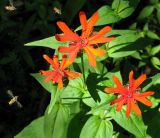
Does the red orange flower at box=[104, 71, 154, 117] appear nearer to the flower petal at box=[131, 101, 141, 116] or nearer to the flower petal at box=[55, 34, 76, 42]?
the flower petal at box=[131, 101, 141, 116]

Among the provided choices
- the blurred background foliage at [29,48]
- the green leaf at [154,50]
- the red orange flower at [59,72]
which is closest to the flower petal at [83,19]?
the red orange flower at [59,72]

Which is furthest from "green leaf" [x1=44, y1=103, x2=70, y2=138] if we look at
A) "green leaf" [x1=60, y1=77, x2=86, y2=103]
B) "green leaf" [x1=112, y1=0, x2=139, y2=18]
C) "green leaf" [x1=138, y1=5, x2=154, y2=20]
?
"green leaf" [x1=138, y1=5, x2=154, y2=20]

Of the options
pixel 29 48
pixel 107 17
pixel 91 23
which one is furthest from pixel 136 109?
pixel 29 48

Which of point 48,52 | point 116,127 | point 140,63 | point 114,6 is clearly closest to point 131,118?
point 116,127

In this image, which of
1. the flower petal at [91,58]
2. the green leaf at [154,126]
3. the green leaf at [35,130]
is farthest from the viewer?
the green leaf at [35,130]

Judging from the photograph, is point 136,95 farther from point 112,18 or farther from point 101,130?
point 112,18

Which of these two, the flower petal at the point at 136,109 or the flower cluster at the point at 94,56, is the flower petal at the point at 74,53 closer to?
the flower cluster at the point at 94,56
